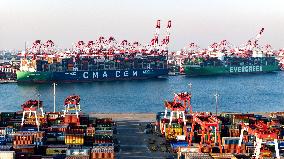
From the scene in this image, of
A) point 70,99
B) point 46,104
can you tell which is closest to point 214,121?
point 70,99

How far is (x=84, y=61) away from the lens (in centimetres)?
13012

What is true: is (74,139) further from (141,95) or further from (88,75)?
(88,75)

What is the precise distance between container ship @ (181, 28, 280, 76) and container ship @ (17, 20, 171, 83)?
11.3 meters

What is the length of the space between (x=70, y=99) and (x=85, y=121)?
5.04 metres

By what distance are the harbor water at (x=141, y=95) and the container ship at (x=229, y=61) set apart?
26405 millimetres

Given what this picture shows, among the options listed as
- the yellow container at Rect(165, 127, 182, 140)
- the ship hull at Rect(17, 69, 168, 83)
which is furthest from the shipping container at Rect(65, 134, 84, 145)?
the ship hull at Rect(17, 69, 168, 83)

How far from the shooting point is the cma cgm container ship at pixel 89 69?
12169cm

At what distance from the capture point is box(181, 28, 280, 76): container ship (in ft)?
512

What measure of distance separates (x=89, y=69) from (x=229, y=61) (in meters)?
57.0

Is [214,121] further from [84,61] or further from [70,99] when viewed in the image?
[84,61]

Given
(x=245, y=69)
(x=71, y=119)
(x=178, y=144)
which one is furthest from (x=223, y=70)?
(x=178, y=144)

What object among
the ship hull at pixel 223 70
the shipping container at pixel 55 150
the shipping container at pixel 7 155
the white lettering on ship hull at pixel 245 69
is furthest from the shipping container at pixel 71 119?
the white lettering on ship hull at pixel 245 69

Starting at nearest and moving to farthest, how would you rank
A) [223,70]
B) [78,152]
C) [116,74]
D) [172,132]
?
[78,152] < [172,132] < [116,74] < [223,70]

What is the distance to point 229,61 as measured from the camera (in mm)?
166000
